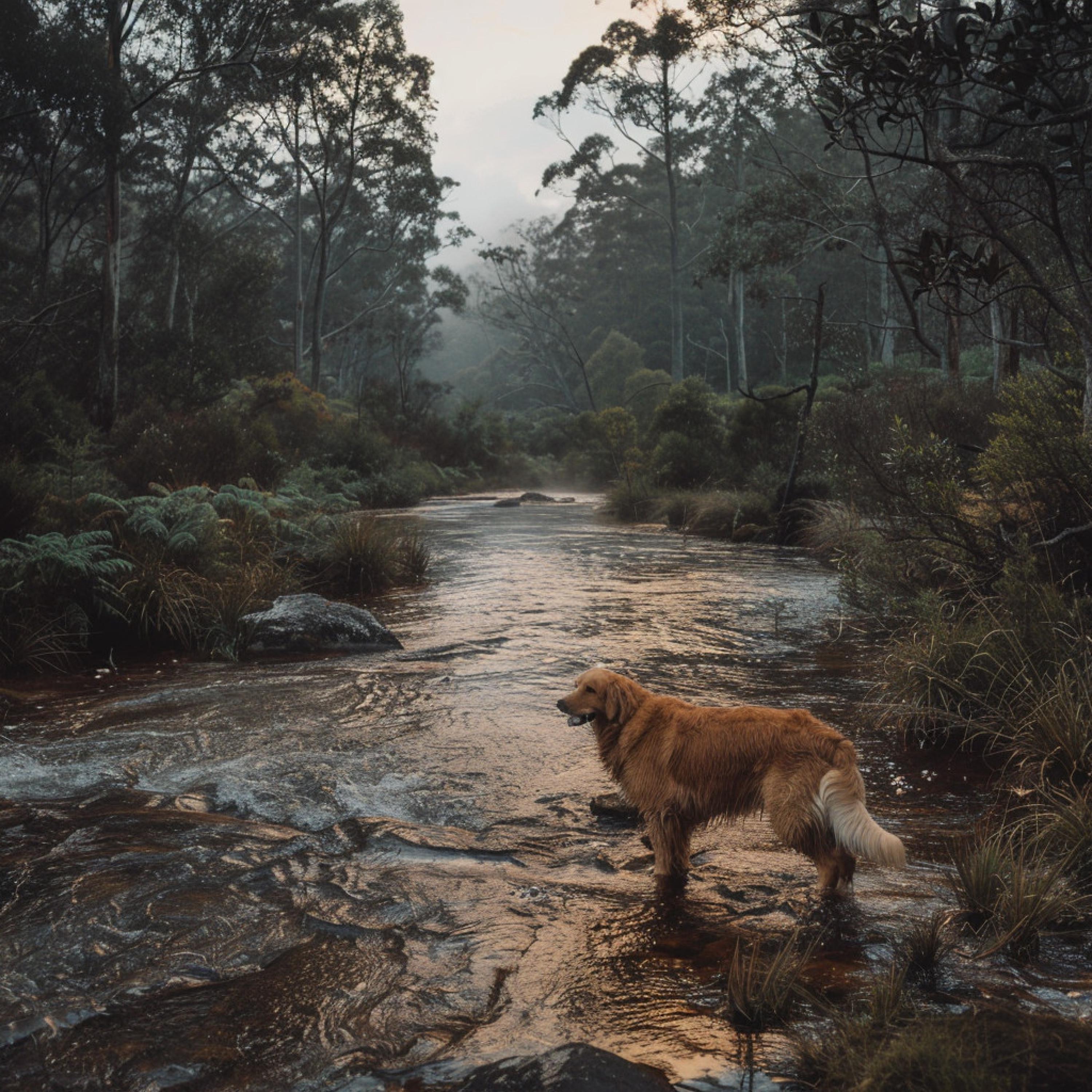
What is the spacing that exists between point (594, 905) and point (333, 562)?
30.0 ft

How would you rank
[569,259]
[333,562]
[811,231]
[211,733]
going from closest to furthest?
[211,733]
[333,562]
[811,231]
[569,259]

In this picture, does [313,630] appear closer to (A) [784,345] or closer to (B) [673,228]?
(A) [784,345]

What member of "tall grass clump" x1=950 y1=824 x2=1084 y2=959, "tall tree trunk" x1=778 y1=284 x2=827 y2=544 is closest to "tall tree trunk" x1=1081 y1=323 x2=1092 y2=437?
"tall grass clump" x1=950 y1=824 x2=1084 y2=959

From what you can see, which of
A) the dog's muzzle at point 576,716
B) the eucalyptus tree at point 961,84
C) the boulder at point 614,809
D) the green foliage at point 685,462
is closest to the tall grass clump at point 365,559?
the boulder at point 614,809

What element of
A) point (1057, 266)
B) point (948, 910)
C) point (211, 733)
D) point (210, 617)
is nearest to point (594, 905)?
point (948, 910)

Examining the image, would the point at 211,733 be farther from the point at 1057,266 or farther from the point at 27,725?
the point at 1057,266

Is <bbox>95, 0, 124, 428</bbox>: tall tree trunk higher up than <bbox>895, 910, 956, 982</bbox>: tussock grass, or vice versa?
<bbox>95, 0, 124, 428</bbox>: tall tree trunk

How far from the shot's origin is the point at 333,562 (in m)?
12.6

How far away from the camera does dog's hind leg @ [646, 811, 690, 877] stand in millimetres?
4191

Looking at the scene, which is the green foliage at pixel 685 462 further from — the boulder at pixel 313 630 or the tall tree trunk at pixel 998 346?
the boulder at pixel 313 630

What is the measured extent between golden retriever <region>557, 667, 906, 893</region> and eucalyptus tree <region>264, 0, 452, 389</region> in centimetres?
2674

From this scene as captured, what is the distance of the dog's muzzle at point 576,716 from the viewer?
14.6 feet

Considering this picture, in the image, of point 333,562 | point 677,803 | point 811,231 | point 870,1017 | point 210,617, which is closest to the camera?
point 870,1017

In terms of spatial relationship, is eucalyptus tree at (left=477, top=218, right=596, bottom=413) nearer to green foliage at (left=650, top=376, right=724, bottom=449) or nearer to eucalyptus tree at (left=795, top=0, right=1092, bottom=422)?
green foliage at (left=650, top=376, right=724, bottom=449)
